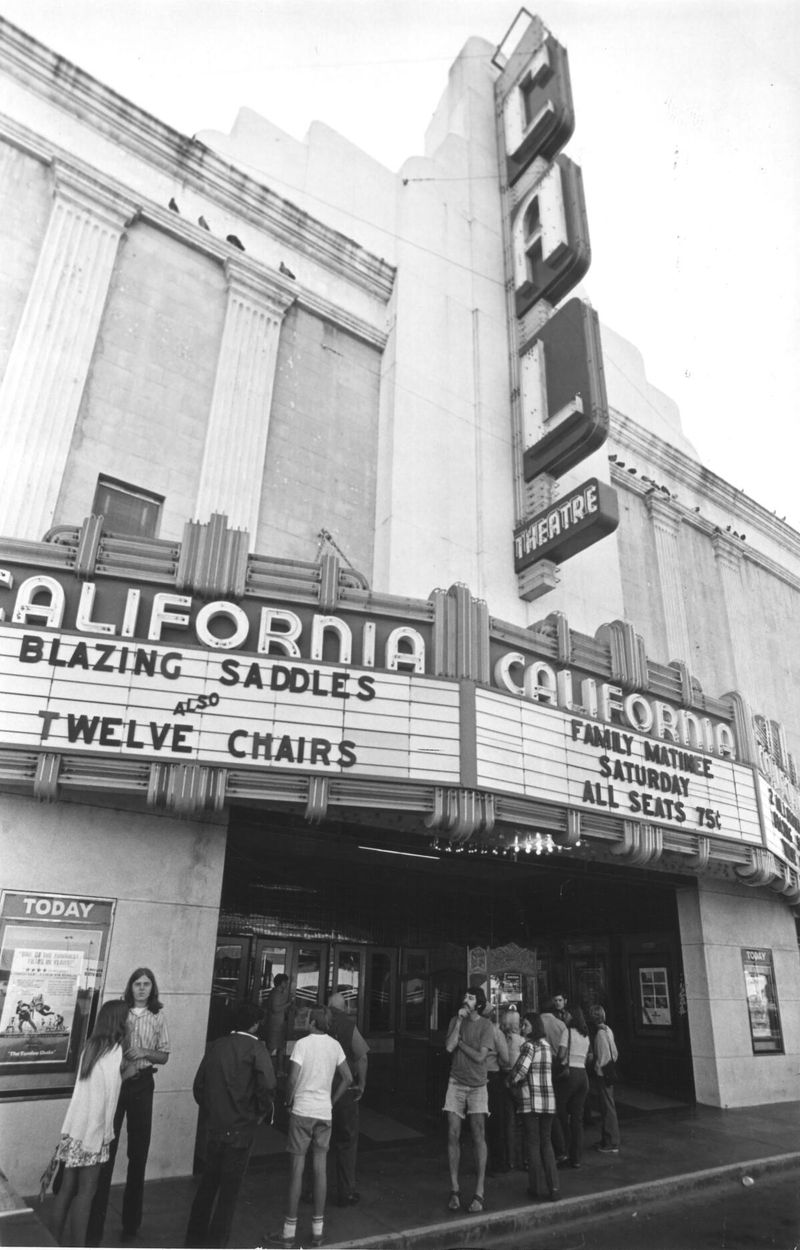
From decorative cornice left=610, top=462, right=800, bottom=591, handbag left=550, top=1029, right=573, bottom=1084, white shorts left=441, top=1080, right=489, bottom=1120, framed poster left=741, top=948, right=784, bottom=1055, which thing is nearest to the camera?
white shorts left=441, top=1080, right=489, bottom=1120

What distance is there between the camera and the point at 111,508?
11211mm

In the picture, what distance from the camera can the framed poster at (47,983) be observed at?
7.72 m

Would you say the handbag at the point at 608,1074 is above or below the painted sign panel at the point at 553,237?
below

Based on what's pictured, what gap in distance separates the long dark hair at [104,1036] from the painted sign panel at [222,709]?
263cm

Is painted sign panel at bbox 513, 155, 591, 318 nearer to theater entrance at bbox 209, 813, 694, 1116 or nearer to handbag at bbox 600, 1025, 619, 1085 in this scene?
theater entrance at bbox 209, 813, 694, 1116

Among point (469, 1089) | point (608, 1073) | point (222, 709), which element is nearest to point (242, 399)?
point (222, 709)

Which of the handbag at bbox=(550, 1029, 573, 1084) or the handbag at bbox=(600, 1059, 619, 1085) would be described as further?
the handbag at bbox=(600, 1059, 619, 1085)

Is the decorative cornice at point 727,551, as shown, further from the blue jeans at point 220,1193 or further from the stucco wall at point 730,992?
the blue jeans at point 220,1193

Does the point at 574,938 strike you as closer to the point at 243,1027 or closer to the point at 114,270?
the point at 243,1027

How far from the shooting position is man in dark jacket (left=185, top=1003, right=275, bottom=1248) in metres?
5.86

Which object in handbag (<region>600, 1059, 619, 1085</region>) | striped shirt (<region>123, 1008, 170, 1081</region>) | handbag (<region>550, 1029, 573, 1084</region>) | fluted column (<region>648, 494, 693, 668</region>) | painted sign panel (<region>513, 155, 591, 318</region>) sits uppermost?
painted sign panel (<region>513, 155, 591, 318</region>)

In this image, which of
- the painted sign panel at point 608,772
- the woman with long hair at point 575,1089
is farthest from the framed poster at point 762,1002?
the woman with long hair at point 575,1089

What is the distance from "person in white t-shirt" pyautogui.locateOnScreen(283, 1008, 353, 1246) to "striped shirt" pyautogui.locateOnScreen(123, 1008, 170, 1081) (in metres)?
1.15

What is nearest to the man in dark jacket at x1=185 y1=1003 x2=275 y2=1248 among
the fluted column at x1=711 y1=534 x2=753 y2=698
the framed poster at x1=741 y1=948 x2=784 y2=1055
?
the framed poster at x1=741 y1=948 x2=784 y2=1055
